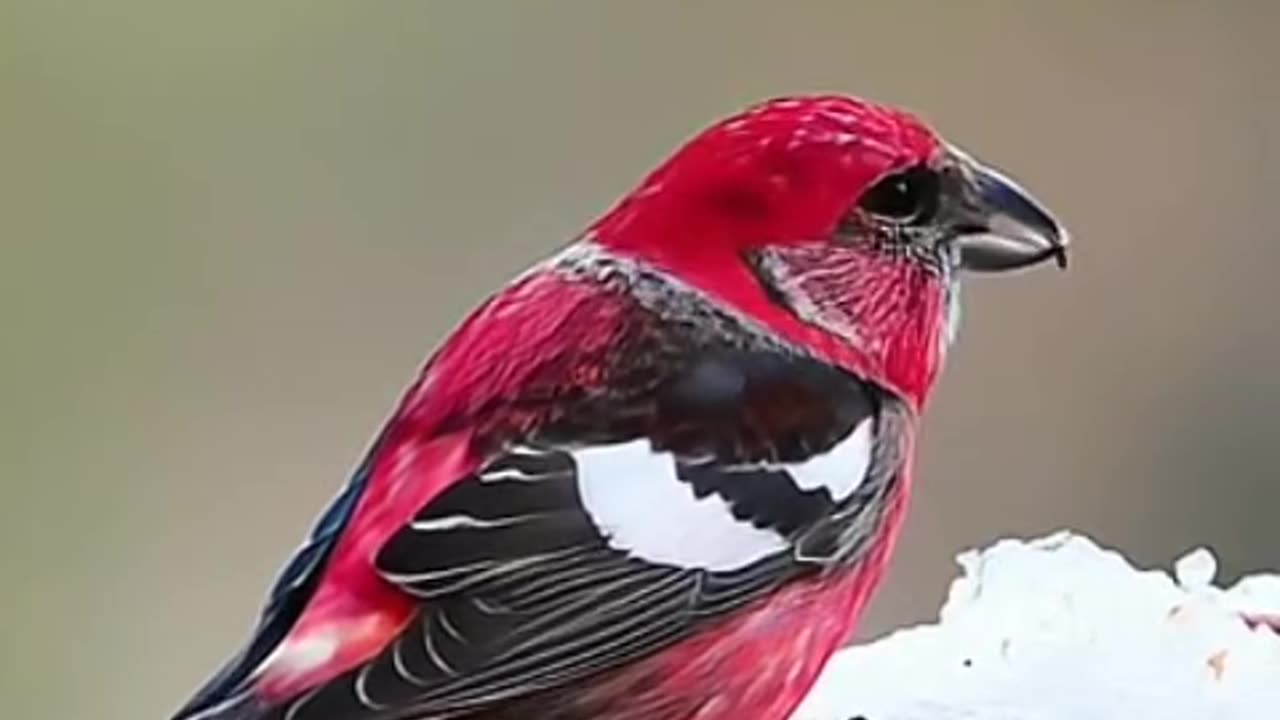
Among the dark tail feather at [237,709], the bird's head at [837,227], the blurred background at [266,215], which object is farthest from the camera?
the blurred background at [266,215]

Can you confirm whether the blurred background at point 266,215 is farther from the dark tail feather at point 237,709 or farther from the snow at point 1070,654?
the dark tail feather at point 237,709

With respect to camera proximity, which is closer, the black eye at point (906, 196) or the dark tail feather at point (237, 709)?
the dark tail feather at point (237, 709)

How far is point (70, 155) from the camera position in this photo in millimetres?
1414

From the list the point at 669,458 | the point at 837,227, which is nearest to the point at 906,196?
the point at 837,227

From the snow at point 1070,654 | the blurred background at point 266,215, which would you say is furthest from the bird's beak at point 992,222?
the blurred background at point 266,215

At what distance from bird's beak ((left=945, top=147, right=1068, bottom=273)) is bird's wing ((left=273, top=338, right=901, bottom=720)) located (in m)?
0.08

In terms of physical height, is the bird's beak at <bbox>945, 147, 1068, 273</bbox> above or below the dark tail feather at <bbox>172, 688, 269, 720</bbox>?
below

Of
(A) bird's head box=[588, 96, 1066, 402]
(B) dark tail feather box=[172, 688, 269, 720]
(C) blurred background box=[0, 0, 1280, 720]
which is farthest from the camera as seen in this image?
(C) blurred background box=[0, 0, 1280, 720]

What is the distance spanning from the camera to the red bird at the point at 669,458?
0.74 metres

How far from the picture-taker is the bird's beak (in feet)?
2.91

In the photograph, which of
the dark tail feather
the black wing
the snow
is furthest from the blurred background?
the dark tail feather

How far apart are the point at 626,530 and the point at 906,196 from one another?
202mm

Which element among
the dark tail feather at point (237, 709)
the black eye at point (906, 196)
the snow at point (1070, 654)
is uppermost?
the black eye at point (906, 196)

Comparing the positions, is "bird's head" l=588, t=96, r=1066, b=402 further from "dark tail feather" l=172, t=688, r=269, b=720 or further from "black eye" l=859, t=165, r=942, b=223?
"dark tail feather" l=172, t=688, r=269, b=720
